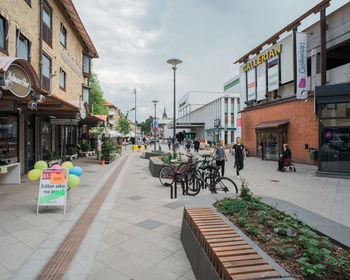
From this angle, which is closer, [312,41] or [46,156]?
[46,156]

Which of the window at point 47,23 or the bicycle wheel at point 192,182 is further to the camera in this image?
the window at point 47,23

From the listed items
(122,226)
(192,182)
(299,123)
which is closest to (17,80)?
(122,226)

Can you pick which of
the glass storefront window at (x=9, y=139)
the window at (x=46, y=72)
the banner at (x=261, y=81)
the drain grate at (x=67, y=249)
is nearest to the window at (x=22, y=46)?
the window at (x=46, y=72)

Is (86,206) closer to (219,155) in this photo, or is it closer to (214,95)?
(219,155)

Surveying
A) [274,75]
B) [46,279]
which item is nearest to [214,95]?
[274,75]

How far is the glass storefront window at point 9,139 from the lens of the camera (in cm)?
976

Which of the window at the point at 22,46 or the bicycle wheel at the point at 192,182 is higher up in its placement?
the window at the point at 22,46

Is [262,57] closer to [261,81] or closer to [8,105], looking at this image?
[261,81]

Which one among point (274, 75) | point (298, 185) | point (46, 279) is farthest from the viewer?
point (274, 75)

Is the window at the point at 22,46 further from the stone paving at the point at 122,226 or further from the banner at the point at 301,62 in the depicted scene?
the banner at the point at 301,62

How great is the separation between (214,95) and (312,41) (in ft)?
184

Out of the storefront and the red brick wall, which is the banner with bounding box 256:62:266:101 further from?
the storefront

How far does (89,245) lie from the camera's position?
13.0ft

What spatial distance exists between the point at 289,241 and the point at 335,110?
32.2 ft
